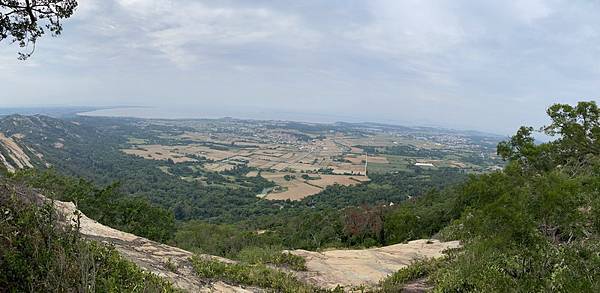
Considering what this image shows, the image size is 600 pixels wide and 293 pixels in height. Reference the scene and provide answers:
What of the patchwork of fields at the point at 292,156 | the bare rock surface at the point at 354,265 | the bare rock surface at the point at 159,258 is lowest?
the patchwork of fields at the point at 292,156

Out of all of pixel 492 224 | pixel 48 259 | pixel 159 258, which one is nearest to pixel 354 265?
pixel 492 224

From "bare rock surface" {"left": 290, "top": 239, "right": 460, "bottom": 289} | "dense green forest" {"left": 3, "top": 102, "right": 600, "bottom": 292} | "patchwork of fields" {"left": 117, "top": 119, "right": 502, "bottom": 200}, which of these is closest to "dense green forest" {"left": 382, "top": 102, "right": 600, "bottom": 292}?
"dense green forest" {"left": 3, "top": 102, "right": 600, "bottom": 292}

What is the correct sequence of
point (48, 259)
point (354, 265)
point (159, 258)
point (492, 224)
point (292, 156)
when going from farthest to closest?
point (292, 156) → point (354, 265) → point (492, 224) → point (159, 258) → point (48, 259)

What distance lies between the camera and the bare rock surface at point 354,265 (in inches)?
311

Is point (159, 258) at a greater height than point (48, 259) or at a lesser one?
lesser

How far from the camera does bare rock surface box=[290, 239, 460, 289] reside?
7.91m

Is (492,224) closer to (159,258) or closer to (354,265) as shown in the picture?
(354,265)

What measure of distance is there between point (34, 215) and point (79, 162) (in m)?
87.6

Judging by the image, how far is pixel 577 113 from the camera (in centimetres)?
1788

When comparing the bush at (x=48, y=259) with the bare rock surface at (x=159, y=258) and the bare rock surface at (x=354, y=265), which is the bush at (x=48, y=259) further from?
the bare rock surface at (x=354, y=265)

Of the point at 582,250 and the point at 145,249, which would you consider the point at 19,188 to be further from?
the point at 582,250

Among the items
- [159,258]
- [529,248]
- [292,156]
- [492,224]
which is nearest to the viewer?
[529,248]

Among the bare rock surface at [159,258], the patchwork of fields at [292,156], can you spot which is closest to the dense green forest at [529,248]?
the bare rock surface at [159,258]

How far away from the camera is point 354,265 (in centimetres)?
930
